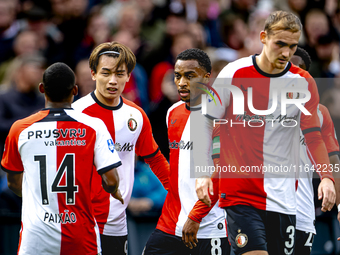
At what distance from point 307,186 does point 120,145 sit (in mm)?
2283

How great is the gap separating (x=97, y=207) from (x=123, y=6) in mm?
5398

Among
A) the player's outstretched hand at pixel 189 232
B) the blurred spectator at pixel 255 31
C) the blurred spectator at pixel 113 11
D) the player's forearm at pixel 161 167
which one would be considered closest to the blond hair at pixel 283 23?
the player's forearm at pixel 161 167

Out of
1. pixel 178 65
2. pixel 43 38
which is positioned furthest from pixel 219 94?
pixel 43 38

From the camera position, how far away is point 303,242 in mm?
5746

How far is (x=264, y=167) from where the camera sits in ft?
15.5

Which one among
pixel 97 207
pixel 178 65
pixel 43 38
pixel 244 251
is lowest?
pixel 244 251

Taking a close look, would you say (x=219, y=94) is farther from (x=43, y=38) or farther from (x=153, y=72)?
(x=43, y=38)

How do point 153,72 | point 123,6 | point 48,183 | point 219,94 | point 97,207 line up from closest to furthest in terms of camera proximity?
point 48,183 → point 219,94 → point 97,207 → point 153,72 → point 123,6

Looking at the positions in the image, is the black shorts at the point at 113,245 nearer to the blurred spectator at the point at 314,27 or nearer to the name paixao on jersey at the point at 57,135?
the name paixao on jersey at the point at 57,135

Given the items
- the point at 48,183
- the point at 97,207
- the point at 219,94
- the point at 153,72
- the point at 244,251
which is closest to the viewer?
the point at 48,183

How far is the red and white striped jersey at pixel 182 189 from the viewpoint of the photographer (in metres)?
5.10

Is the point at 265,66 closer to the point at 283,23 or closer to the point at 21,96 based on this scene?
the point at 283,23

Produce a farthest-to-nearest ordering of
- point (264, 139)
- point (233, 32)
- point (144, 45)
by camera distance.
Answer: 1. point (233, 32)
2. point (144, 45)
3. point (264, 139)

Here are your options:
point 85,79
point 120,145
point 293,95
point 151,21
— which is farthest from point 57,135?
point 151,21
